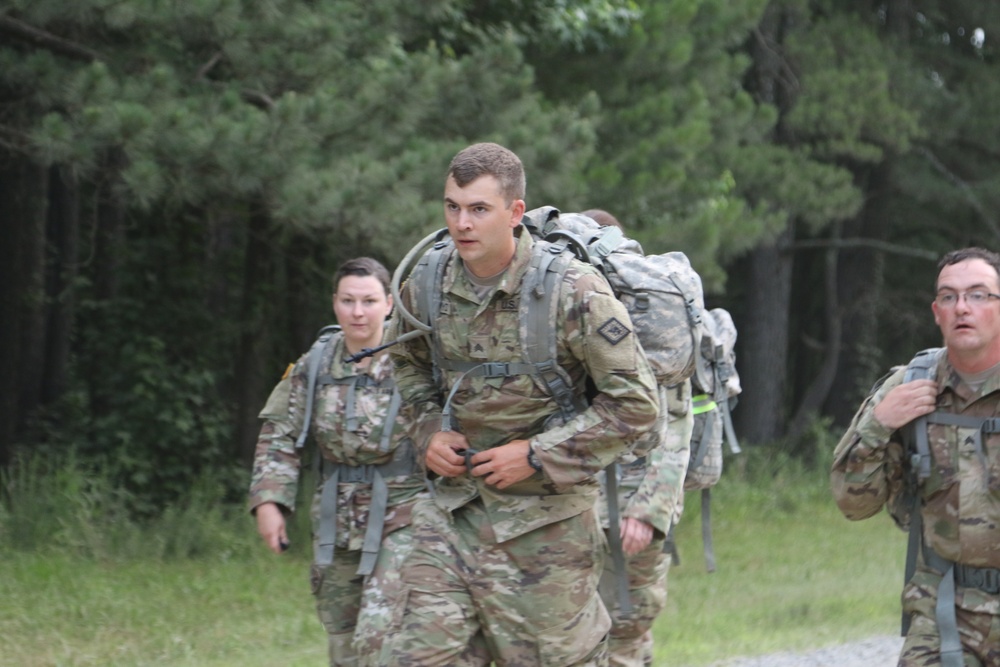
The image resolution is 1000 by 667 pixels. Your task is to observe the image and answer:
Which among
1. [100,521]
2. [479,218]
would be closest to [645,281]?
[479,218]

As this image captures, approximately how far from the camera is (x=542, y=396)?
4.23 meters

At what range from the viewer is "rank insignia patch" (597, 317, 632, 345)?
13.5 feet

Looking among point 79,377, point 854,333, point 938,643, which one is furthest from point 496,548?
point 854,333

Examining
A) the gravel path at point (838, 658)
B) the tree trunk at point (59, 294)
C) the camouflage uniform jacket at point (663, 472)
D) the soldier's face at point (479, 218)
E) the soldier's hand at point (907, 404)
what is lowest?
the gravel path at point (838, 658)

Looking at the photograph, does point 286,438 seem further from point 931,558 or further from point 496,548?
point 931,558

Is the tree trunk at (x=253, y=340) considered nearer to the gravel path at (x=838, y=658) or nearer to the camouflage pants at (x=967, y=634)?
the gravel path at (x=838, y=658)

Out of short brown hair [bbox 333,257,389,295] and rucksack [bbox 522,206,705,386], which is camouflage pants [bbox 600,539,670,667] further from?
short brown hair [bbox 333,257,389,295]

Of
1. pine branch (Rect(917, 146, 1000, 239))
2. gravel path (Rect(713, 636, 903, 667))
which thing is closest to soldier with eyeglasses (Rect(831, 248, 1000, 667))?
gravel path (Rect(713, 636, 903, 667))

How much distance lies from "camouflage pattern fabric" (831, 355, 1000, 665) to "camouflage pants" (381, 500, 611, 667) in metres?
0.93

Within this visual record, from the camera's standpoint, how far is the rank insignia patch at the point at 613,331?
4102 mm

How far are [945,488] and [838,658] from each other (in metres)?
3.99

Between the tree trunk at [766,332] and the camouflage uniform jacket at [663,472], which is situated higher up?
the tree trunk at [766,332]

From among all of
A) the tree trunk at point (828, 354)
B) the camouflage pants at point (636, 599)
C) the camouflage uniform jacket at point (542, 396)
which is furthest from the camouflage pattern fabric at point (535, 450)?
the tree trunk at point (828, 354)

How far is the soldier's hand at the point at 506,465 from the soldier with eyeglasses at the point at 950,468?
3.57 ft
